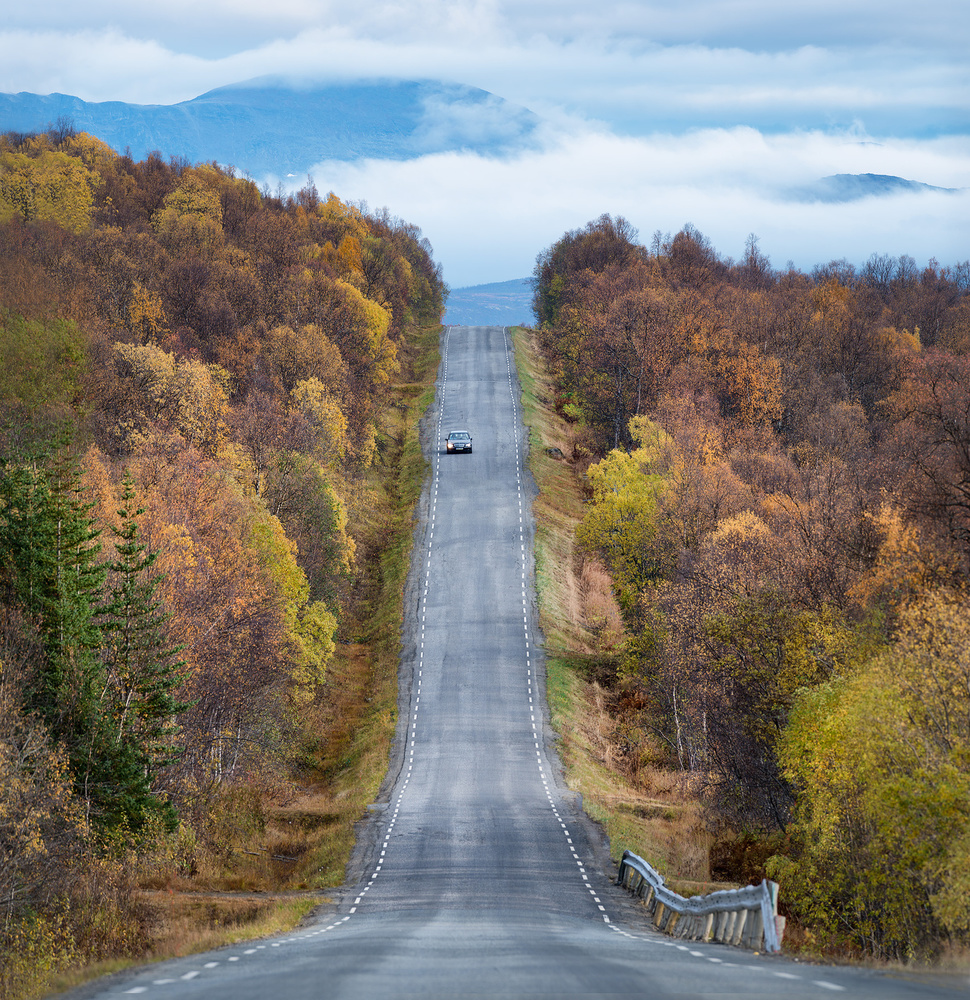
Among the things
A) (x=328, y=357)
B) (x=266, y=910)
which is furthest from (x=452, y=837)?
(x=328, y=357)

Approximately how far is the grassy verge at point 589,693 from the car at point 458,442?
642cm

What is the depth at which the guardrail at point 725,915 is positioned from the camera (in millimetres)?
20516

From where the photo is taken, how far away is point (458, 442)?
97.1 meters

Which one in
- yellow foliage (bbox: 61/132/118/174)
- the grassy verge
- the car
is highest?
yellow foliage (bbox: 61/132/118/174)

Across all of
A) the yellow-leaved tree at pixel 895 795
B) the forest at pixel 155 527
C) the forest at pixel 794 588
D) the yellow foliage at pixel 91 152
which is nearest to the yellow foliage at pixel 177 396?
the forest at pixel 155 527

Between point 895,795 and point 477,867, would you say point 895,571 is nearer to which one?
point 895,795

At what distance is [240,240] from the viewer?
112 metres

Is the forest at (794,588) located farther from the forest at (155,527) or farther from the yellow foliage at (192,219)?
the yellow foliage at (192,219)

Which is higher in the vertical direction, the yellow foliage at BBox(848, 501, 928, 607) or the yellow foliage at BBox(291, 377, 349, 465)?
the yellow foliage at BBox(291, 377, 349, 465)

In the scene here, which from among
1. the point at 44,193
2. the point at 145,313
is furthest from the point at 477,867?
the point at 44,193

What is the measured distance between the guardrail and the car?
6895cm

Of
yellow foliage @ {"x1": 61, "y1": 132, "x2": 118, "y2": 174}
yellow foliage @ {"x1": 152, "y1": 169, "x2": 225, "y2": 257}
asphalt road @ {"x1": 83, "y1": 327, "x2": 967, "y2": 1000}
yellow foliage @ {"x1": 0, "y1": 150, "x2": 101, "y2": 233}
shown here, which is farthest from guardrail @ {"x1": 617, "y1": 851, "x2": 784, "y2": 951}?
yellow foliage @ {"x1": 61, "y1": 132, "x2": 118, "y2": 174}

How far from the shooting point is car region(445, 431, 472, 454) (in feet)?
318

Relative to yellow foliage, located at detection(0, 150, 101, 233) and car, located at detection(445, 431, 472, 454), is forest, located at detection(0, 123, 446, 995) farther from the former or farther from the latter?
car, located at detection(445, 431, 472, 454)
